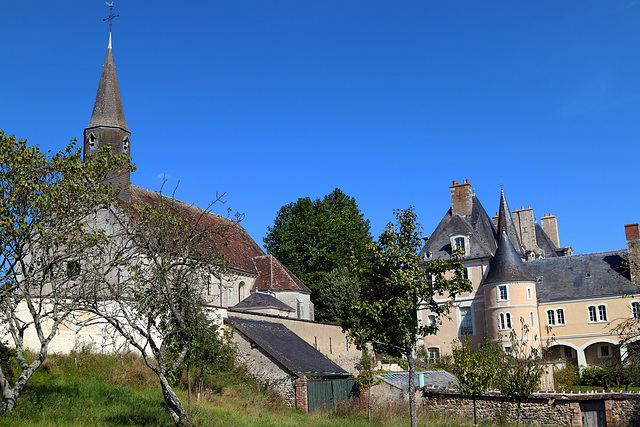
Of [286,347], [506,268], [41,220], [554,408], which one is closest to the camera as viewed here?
[41,220]

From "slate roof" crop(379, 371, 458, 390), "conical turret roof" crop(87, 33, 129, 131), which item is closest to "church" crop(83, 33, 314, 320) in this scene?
"conical turret roof" crop(87, 33, 129, 131)

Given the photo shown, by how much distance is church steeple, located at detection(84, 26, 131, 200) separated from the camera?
35531 millimetres

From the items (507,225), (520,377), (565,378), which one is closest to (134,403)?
(520,377)

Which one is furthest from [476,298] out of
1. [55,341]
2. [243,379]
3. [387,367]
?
[55,341]

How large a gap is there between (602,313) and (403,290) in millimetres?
33458

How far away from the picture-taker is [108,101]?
36.8 meters

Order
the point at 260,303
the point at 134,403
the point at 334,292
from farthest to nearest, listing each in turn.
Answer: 1. the point at 334,292
2. the point at 260,303
3. the point at 134,403

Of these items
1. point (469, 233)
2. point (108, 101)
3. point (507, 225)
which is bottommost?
point (469, 233)

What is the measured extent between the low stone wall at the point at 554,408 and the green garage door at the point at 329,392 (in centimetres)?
453

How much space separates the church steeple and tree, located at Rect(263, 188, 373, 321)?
58.6 feet

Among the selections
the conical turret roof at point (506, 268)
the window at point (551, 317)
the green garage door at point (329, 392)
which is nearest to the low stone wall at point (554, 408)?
the green garage door at point (329, 392)

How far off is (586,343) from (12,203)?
40.9m

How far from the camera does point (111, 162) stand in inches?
584

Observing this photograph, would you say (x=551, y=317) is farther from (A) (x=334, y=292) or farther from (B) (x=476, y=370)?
(B) (x=476, y=370)
